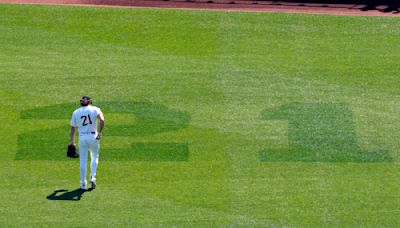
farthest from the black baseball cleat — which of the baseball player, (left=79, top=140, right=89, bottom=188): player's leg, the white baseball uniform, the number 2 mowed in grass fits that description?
the number 2 mowed in grass

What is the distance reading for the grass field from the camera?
2553cm


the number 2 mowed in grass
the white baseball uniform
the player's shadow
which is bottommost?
the player's shadow

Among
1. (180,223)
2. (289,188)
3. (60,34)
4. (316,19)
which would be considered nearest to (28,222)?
(180,223)

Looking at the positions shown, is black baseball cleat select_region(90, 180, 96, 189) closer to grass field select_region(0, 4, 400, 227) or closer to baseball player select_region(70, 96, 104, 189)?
grass field select_region(0, 4, 400, 227)

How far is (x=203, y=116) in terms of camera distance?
30.6 m

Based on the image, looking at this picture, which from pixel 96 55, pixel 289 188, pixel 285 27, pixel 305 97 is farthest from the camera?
pixel 285 27

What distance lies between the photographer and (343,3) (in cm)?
3862

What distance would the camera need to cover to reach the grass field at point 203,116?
2553cm

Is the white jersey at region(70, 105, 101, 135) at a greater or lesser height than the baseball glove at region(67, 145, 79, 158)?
greater

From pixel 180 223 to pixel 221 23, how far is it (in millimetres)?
13438

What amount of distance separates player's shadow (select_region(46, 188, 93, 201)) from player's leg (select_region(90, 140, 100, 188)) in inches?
11.9

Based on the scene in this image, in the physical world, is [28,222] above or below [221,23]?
below

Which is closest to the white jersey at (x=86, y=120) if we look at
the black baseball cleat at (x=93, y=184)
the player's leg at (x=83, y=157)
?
the player's leg at (x=83, y=157)

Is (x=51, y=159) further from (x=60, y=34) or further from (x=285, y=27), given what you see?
(x=285, y=27)
